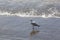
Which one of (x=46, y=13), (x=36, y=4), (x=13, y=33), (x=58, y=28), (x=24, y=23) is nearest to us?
(x=13, y=33)

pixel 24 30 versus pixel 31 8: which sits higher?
pixel 31 8

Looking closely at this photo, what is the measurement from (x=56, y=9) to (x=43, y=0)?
11.5 feet

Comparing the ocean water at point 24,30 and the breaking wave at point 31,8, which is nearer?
the ocean water at point 24,30

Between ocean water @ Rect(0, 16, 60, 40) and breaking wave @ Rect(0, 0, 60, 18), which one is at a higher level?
breaking wave @ Rect(0, 0, 60, 18)

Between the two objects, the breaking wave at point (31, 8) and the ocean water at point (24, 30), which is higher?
the breaking wave at point (31, 8)

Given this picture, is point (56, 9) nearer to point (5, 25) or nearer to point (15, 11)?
point (15, 11)

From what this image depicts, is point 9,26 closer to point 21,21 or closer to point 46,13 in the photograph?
point 21,21

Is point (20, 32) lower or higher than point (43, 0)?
lower

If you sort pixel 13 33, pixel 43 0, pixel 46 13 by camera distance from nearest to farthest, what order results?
pixel 13 33 → pixel 46 13 → pixel 43 0

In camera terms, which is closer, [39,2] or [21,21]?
[21,21]

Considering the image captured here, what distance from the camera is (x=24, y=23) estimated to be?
11641 mm

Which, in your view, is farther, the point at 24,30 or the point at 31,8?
the point at 31,8

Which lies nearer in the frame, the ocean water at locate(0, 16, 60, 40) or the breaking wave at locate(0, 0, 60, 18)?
the ocean water at locate(0, 16, 60, 40)

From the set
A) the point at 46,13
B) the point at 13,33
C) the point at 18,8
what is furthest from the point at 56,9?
the point at 13,33
